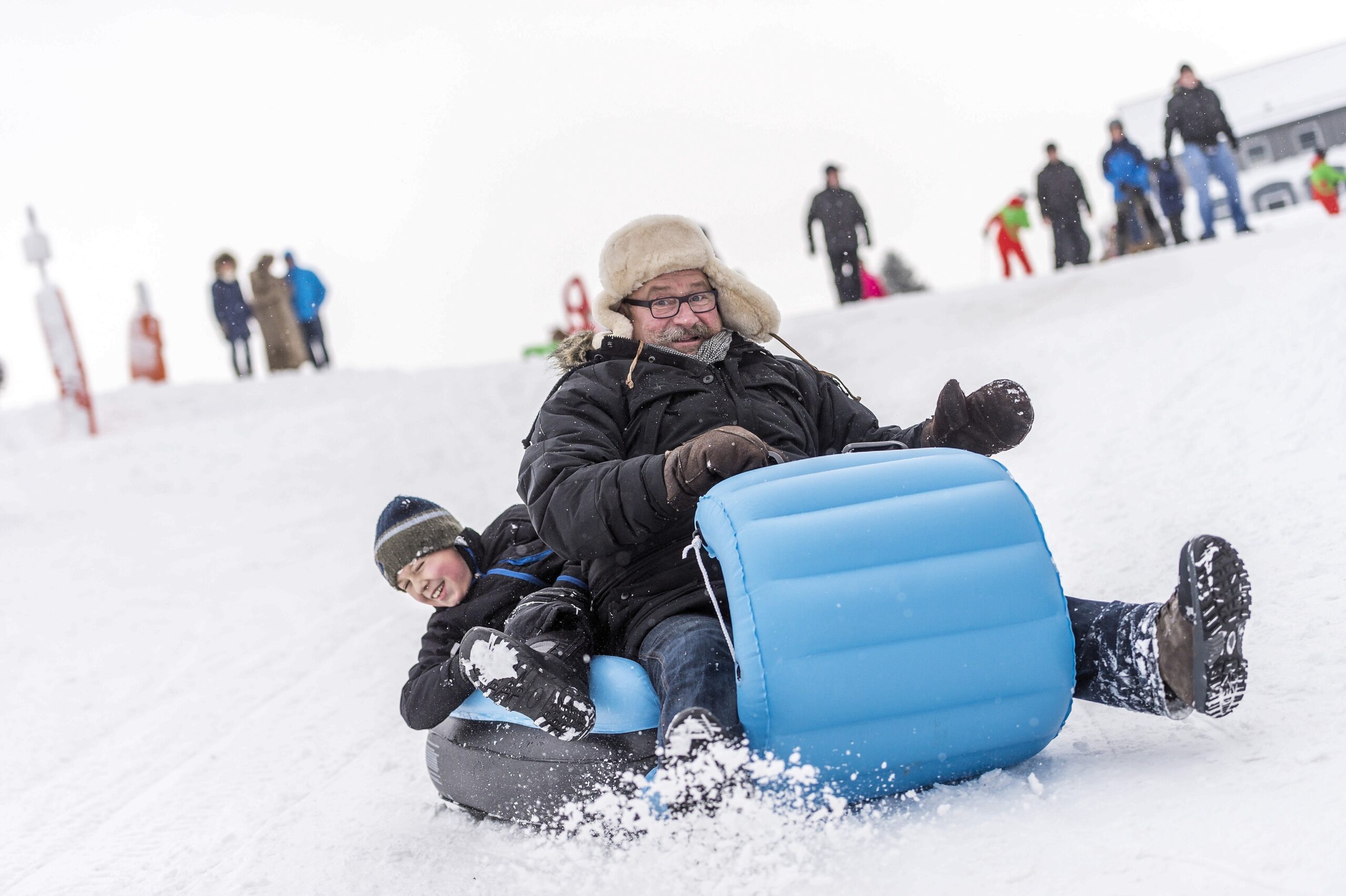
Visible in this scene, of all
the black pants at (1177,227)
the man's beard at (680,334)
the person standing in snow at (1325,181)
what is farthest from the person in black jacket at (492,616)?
the person standing in snow at (1325,181)

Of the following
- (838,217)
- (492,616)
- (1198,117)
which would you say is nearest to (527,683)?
(492,616)

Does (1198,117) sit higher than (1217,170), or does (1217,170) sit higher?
(1198,117)

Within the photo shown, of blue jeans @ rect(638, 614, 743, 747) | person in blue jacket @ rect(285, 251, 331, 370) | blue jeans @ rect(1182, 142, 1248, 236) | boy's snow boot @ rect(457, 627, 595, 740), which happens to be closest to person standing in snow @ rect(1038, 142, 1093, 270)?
blue jeans @ rect(1182, 142, 1248, 236)

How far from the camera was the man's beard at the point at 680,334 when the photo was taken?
9.61 ft

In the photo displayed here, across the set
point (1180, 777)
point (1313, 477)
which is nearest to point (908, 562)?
point (1180, 777)

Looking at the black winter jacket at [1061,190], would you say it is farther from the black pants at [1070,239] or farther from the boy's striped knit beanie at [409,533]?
the boy's striped knit beanie at [409,533]

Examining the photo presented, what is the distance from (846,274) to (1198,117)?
3350mm

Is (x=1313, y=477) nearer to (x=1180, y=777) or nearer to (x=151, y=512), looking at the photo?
(x=1180, y=777)

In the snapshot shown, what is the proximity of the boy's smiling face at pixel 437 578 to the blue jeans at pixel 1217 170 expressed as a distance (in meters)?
7.77

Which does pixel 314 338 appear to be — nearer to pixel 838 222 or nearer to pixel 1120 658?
pixel 838 222

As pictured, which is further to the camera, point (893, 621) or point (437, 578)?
point (437, 578)

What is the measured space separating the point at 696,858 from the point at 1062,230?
10039 millimetres

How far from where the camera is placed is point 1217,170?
29.9ft

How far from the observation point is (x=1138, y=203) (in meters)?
10.6
